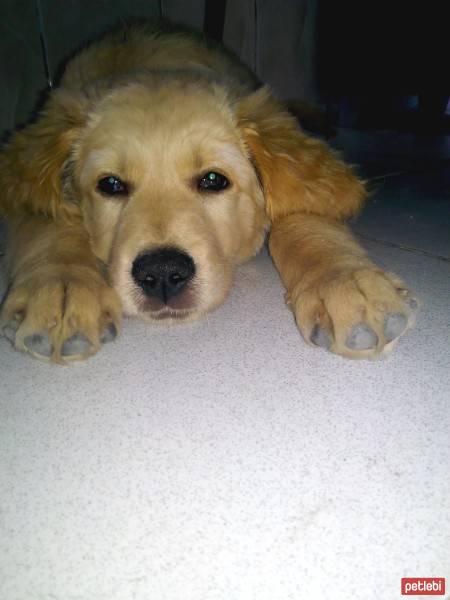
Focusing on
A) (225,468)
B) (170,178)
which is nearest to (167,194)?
(170,178)

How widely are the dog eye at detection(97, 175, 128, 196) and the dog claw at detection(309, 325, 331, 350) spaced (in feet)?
2.59

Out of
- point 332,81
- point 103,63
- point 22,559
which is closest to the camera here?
point 22,559

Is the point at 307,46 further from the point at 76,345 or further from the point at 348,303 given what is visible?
the point at 76,345

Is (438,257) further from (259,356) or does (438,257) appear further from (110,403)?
(110,403)

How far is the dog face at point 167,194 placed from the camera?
1314 mm

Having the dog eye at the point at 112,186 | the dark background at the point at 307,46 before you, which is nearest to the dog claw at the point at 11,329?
the dog eye at the point at 112,186

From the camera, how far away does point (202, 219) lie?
147 centimetres

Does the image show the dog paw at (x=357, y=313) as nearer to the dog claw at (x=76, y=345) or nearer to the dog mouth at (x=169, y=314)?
the dog mouth at (x=169, y=314)

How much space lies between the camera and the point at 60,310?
43.5 inches

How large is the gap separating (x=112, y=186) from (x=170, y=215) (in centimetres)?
31

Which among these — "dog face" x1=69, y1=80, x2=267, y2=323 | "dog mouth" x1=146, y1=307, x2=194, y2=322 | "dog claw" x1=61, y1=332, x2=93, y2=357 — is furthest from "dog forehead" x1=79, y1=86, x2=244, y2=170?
"dog claw" x1=61, y1=332, x2=93, y2=357

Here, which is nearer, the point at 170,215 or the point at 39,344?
the point at 39,344

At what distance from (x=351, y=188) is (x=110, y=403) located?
3.75 feet

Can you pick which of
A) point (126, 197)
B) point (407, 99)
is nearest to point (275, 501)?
point (126, 197)
